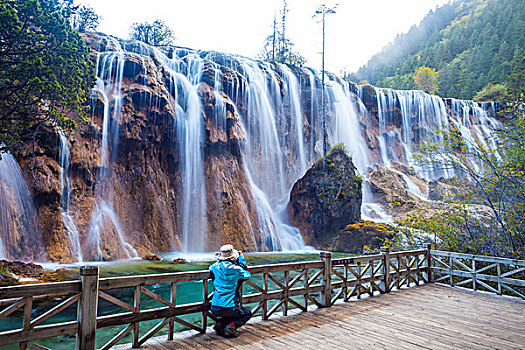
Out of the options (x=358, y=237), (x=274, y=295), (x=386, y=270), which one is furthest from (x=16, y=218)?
(x=358, y=237)

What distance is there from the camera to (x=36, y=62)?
529 inches

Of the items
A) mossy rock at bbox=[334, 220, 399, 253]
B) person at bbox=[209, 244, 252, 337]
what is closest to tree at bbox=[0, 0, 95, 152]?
person at bbox=[209, 244, 252, 337]

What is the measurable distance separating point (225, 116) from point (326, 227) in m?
11.6

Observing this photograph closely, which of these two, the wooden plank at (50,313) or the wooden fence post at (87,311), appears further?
the wooden fence post at (87,311)

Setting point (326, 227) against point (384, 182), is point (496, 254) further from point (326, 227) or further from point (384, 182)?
point (384, 182)

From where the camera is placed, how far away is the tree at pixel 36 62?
43.8ft

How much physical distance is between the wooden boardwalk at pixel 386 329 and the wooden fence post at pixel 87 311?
58 centimetres

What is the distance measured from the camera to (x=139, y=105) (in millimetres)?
23219

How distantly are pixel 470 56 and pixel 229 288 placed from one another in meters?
87.7

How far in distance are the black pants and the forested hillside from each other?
7208cm

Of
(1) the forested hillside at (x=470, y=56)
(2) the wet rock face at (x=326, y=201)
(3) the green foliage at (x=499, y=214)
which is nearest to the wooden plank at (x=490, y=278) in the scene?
(3) the green foliage at (x=499, y=214)

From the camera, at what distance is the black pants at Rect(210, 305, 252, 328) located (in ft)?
18.1

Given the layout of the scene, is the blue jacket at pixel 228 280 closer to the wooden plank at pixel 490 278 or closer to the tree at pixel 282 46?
the wooden plank at pixel 490 278

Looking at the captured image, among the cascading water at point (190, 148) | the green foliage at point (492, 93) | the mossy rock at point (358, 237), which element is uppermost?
the green foliage at point (492, 93)
